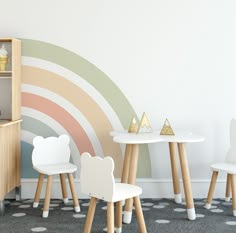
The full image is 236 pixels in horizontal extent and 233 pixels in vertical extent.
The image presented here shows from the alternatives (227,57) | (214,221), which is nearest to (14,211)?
(214,221)

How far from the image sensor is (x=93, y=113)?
3855 millimetres

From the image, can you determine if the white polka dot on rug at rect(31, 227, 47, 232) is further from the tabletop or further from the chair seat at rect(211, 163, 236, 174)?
the chair seat at rect(211, 163, 236, 174)

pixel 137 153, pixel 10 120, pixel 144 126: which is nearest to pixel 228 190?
pixel 144 126

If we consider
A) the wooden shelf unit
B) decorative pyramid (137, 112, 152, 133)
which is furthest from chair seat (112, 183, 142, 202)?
the wooden shelf unit

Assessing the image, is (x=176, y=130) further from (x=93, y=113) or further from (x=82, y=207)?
(x=82, y=207)

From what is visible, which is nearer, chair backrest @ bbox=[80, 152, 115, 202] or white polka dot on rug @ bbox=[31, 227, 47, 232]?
chair backrest @ bbox=[80, 152, 115, 202]

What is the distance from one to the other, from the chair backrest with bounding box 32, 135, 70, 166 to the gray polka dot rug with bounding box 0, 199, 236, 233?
0.38 meters

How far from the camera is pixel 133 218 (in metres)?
3.25

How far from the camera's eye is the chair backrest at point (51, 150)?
356 centimetres

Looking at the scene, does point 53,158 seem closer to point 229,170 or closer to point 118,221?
point 118,221

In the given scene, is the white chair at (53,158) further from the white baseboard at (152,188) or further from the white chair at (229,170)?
the white chair at (229,170)

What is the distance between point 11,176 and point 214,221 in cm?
167

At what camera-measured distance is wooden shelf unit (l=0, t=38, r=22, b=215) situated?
11.2 ft

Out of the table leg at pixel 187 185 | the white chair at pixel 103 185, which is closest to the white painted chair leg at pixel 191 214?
the table leg at pixel 187 185
